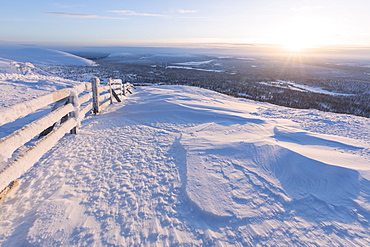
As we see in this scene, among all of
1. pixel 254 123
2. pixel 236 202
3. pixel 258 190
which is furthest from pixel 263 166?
pixel 254 123

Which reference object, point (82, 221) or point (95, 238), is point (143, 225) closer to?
point (95, 238)

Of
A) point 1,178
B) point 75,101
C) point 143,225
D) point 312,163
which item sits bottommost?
point 143,225

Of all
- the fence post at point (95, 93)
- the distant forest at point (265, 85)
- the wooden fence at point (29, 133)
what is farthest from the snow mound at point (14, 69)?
the wooden fence at point (29, 133)

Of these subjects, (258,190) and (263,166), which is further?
(263,166)

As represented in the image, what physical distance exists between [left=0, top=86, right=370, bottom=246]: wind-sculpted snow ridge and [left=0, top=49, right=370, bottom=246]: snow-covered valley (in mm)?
13

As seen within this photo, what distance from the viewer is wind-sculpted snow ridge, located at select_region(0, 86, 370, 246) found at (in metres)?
2.03

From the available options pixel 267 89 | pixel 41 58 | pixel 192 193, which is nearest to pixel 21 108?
pixel 192 193

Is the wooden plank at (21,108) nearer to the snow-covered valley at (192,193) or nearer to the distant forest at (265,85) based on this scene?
the snow-covered valley at (192,193)

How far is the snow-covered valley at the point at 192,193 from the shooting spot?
6.68 ft

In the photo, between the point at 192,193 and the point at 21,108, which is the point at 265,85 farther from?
the point at 21,108

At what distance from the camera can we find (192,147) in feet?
12.9

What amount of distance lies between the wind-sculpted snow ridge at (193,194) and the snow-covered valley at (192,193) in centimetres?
1

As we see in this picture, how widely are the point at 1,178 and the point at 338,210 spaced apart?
390 cm

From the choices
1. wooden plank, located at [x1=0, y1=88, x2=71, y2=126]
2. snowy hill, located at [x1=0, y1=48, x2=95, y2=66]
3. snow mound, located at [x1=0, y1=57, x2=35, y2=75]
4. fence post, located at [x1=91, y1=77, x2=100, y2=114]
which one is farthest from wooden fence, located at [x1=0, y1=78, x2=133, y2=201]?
snowy hill, located at [x1=0, y1=48, x2=95, y2=66]
